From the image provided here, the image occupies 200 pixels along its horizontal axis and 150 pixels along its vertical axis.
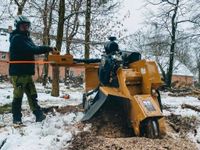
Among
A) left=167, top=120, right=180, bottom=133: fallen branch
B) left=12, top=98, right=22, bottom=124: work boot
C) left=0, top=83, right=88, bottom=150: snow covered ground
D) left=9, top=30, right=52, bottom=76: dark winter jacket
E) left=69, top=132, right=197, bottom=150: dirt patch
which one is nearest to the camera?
left=69, top=132, right=197, bottom=150: dirt patch

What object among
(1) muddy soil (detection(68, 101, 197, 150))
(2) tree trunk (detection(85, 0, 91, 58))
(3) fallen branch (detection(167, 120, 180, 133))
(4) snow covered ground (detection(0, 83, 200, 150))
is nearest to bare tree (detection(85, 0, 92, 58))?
(2) tree trunk (detection(85, 0, 91, 58))

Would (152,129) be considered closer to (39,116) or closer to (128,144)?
(128,144)

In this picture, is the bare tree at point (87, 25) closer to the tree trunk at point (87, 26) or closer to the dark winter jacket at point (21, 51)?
the tree trunk at point (87, 26)

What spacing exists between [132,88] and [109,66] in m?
0.65

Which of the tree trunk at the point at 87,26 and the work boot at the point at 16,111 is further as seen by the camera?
the tree trunk at the point at 87,26

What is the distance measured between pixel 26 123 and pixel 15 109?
41cm

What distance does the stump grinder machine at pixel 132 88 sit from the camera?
7.90 m

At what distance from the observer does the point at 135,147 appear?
23.5ft

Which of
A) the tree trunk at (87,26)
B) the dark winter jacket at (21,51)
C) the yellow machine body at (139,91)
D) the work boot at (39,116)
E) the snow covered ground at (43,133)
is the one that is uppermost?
the tree trunk at (87,26)

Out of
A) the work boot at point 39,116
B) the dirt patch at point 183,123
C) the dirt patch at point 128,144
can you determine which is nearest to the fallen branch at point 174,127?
the dirt patch at point 183,123

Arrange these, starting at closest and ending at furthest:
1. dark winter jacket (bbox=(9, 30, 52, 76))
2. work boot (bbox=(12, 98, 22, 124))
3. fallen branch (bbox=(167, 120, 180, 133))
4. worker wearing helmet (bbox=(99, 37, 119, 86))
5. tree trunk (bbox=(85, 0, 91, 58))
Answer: worker wearing helmet (bbox=(99, 37, 119, 86)) < fallen branch (bbox=(167, 120, 180, 133)) < dark winter jacket (bbox=(9, 30, 52, 76)) < work boot (bbox=(12, 98, 22, 124)) < tree trunk (bbox=(85, 0, 91, 58))

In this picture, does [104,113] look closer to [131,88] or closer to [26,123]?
[131,88]

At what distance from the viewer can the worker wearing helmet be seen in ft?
29.0

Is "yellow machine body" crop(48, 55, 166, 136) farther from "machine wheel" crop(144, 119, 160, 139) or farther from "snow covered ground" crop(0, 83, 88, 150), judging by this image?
"snow covered ground" crop(0, 83, 88, 150)
